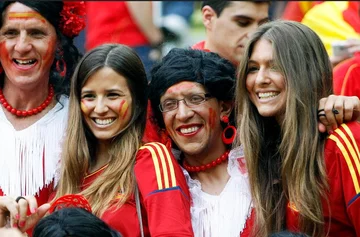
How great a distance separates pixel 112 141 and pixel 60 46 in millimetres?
687

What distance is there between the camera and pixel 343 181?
5121 mm

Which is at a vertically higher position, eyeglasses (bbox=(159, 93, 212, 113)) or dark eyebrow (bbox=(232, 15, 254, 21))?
dark eyebrow (bbox=(232, 15, 254, 21))

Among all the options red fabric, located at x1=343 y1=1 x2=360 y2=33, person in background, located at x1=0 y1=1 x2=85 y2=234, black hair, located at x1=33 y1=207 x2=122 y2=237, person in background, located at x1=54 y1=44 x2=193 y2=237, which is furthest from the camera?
red fabric, located at x1=343 y1=1 x2=360 y2=33

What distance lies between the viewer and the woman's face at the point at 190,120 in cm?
565

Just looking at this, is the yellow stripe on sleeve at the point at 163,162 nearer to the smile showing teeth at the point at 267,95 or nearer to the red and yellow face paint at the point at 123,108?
the red and yellow face paint at the point at 123,108

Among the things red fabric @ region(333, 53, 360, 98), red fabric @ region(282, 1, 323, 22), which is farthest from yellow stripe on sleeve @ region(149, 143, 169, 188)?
red fabric @ region(282, 1, 323, 22)

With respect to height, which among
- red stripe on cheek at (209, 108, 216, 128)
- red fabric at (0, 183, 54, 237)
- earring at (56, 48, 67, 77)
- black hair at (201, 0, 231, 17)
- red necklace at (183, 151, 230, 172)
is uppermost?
black hair at (201, 0, 231, 17)

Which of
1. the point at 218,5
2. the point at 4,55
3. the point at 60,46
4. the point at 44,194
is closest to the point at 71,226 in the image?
the point at 44,194

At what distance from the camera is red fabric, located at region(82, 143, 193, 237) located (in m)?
5.33

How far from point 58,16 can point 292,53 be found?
1.45 metres

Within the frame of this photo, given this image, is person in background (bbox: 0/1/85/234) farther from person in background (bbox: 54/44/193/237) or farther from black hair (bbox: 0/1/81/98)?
person in background (bbox: 54/44/193/237)

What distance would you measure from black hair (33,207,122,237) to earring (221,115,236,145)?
104cm

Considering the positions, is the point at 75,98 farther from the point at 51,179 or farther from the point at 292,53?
the point at 292,53

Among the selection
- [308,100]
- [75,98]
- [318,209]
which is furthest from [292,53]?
[75,98]
